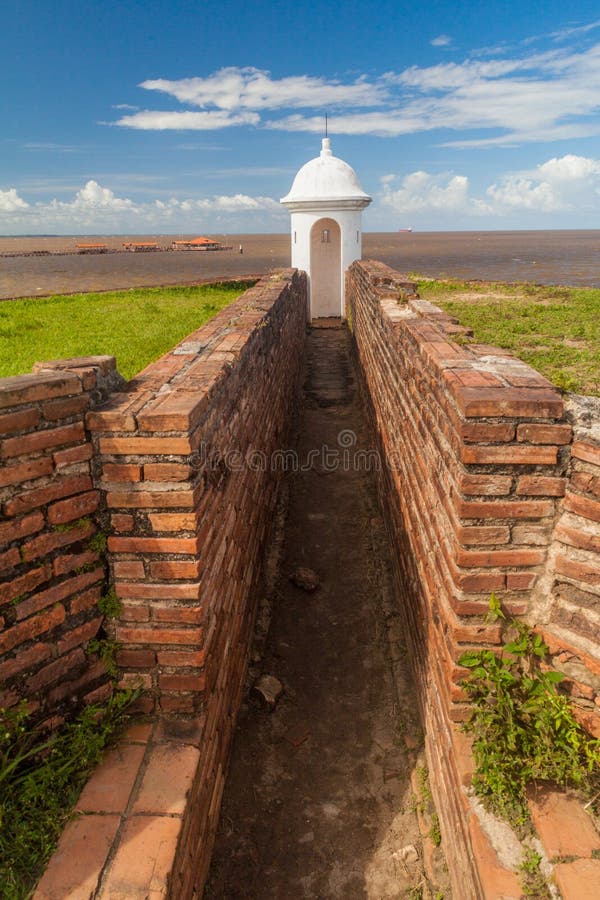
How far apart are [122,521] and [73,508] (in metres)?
0.20

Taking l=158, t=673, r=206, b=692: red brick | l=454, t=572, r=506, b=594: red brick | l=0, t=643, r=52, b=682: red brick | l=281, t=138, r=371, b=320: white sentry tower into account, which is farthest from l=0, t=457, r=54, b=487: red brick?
l=281, t=138, r=371, b=320: white sentry tower

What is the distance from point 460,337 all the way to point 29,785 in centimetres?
310

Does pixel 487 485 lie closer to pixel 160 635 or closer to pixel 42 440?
pixel 160 635

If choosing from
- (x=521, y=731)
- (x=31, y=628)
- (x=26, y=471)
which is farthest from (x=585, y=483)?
(x=31, y=628)

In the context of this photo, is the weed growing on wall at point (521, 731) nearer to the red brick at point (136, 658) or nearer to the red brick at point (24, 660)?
the red brick at point (136, 658)

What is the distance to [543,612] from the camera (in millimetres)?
2355

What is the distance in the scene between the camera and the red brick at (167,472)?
2205 mm

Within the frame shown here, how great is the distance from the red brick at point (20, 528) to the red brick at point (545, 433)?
71.0 inches

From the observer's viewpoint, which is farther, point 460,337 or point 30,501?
point 460,337

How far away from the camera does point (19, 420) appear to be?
197 cm

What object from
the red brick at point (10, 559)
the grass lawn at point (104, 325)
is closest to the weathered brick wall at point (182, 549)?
the red brick at point (10, 559)

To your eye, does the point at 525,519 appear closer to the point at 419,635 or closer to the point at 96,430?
the point at 419,635

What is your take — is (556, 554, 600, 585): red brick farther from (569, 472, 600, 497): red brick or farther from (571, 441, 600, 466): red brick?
(571, 441, 600, 466): red brick

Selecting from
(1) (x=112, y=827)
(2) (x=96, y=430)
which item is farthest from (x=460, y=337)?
(1) (x=112, y=827)
